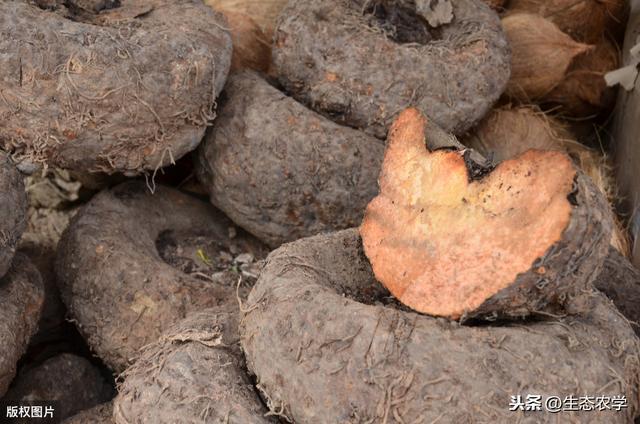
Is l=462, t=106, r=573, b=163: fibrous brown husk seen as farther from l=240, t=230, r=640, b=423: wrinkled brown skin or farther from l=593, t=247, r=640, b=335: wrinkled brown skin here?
l=240, t=230, r=640, b=423: wrinkled brown skin

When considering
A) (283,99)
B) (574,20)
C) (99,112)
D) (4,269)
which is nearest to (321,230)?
(283,99)

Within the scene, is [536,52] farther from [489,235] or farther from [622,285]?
[489,235]

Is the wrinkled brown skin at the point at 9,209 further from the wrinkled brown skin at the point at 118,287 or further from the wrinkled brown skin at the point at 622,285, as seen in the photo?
the wrinkled brown skin at the point at 622,285

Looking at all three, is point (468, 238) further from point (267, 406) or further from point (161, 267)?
point (161, 267)

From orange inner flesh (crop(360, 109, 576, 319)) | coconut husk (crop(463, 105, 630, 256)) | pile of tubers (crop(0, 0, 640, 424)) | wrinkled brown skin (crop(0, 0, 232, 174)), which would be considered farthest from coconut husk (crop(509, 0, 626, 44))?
orange inner flesh (crop(360, 109, 576, 319))

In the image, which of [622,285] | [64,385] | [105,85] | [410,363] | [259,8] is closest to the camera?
[410,363]

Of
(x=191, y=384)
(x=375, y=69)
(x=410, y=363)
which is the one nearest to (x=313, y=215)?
(x=375, y=69)
